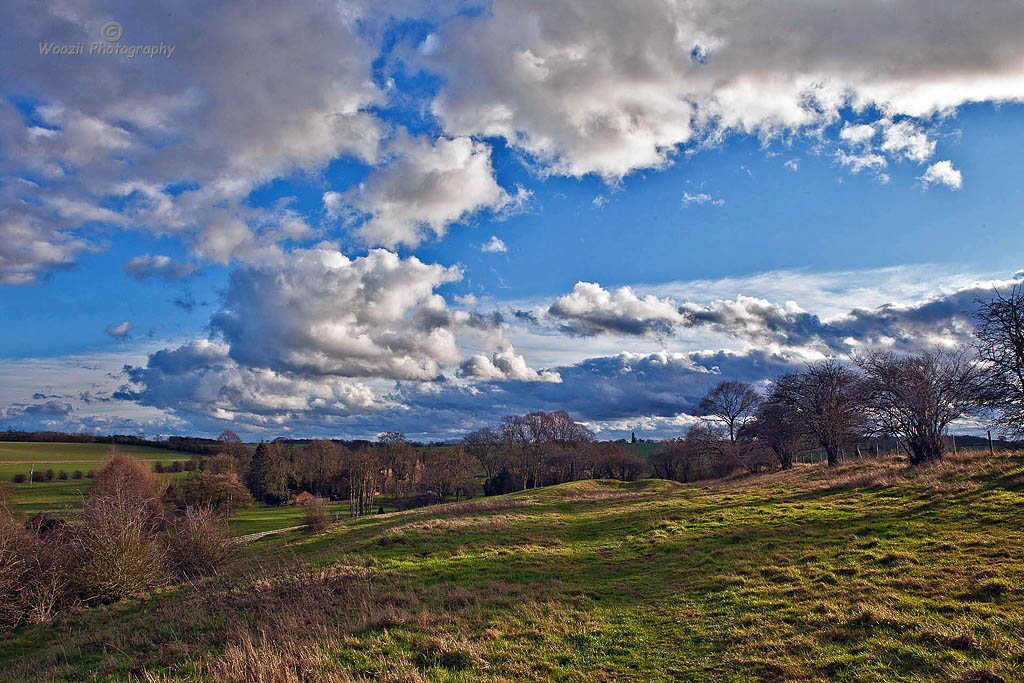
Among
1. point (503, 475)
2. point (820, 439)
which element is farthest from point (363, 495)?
point (820, 439)

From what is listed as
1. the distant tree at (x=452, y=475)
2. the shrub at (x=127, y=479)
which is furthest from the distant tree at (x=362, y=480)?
the shrub at (x=127, y=479)

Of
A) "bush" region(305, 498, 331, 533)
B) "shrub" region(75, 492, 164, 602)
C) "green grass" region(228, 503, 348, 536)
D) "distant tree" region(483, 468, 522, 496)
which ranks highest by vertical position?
"shrub" region(75, 492, 164, 602)

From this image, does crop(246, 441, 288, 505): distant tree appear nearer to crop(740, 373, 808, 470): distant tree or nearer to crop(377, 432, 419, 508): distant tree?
crop(377, 432, 419, 508): distant tree

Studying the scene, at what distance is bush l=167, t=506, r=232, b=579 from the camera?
27125 millimetres

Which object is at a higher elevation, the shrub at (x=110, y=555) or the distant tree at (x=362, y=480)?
the shrub at (x=110, y=555)

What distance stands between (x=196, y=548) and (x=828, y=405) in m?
48.1

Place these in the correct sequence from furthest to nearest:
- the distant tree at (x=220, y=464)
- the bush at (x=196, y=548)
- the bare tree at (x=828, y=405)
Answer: the distant tree at (x=220, y=464)
the bare tree at (x=828, y=405)
the bush at (x=196, y=548)

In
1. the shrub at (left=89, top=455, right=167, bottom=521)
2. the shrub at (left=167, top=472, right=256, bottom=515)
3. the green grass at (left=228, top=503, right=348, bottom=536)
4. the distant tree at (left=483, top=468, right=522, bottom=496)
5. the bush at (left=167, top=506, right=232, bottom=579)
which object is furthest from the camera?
the distant tree at (left=483, top=468, right=522, bottom=496)

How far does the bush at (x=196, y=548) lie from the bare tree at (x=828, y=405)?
4384cm

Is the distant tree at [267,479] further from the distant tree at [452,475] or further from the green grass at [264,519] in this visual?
the distant tree at [452,475]

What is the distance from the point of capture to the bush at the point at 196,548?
89.0 ft

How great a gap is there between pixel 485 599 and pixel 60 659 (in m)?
11.2

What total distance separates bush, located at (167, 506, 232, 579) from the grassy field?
4962cm

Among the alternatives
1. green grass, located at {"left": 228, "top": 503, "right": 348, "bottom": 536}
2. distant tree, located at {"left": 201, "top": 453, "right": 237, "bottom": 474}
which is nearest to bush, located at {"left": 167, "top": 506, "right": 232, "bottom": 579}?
green grass, located at {"left": 228, "top": 503, "right": 348, "bottom": 536}
